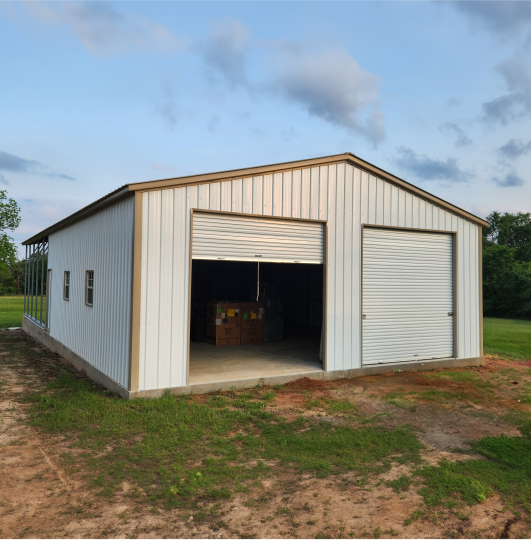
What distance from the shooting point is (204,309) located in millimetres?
14578

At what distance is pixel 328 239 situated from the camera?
32.3 ft

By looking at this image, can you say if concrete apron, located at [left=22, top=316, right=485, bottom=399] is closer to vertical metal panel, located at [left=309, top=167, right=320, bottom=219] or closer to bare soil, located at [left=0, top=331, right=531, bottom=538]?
bare soil, located at [left=0, top=331, right=531, bottom=538]

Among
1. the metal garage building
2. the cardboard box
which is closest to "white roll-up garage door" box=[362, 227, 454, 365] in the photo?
the metal garage building

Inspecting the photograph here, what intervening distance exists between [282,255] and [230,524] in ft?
20.0

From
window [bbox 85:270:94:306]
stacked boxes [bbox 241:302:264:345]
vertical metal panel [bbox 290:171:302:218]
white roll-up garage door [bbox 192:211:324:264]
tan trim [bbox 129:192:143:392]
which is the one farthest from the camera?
stacked boxes [bbox 241:302:264:345]

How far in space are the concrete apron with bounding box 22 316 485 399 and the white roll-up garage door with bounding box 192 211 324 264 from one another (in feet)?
7.80

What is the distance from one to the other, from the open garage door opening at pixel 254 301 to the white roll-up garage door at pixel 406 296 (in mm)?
1340

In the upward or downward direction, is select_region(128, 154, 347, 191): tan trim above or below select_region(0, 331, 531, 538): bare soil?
above

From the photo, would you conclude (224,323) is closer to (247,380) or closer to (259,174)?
(247,380)

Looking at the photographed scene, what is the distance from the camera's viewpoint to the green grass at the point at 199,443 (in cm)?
495

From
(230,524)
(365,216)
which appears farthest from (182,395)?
(365,216)

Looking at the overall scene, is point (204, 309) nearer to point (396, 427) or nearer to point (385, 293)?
point (385, 293)

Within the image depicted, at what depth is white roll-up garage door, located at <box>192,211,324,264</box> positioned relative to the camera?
342 inches

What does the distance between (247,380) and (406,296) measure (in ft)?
15.1
